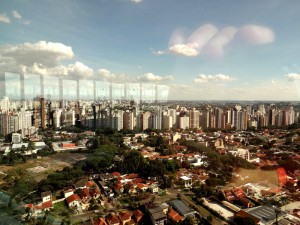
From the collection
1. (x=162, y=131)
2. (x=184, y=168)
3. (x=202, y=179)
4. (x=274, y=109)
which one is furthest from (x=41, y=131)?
(x=274, y=109)

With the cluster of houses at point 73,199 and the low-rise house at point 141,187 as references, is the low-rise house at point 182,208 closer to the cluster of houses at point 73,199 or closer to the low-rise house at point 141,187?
the low-rise house at point 141,187

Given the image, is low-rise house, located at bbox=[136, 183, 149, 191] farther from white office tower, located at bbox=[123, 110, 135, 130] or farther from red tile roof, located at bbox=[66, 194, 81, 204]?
white office tower, located at bbox=[123, 110, 135, 130]

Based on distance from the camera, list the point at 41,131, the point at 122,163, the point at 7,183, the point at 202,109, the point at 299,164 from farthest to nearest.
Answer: the point at 202,109 → the point at 41,131 → the point at 122,163 → the point at 7,183 → the point at 299,164

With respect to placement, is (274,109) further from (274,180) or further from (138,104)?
(274,180)

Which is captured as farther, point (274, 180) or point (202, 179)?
point (202, 179)

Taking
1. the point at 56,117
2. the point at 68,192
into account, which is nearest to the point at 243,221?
the point at 68,192

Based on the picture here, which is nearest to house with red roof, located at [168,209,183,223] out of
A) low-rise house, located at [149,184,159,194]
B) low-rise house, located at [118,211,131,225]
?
low-rise house, located at [118,211,131,225]

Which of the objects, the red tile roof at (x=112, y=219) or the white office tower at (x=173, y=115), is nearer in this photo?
the red tile roof at (x=112, y=219)

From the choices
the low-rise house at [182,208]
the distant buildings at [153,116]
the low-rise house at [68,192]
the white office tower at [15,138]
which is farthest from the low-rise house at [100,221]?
the distant buildings at [153,116]
